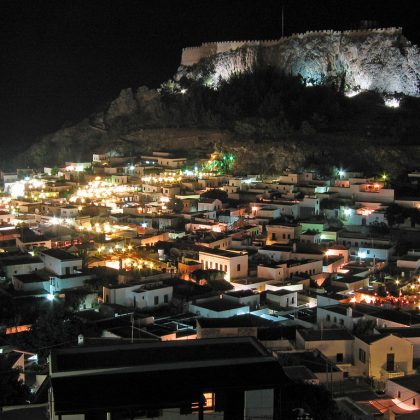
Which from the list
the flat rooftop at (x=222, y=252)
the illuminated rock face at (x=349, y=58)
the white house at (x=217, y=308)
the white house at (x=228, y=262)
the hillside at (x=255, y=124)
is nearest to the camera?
the white house at (x=217, y=308)

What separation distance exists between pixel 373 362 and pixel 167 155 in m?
15.8

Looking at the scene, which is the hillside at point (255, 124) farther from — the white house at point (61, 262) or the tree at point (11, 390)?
the tree at point (11, 390)

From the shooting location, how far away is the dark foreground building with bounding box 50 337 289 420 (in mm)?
3617

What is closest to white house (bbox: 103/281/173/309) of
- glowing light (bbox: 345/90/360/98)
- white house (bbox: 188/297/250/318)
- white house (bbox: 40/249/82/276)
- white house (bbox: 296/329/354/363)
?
white house (bbox: 188/297/250/318)

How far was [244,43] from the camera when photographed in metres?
25.6

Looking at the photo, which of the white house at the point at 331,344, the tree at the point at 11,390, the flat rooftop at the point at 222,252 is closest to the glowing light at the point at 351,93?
the flat rooftop at the point at 222,252

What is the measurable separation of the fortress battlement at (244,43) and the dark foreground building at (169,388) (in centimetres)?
2100

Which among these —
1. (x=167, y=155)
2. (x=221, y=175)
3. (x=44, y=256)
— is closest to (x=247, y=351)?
(x=44, y=256)

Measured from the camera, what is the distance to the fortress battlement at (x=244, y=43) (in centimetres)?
2338

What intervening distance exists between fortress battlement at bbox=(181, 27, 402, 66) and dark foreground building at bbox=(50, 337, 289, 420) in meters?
21.0

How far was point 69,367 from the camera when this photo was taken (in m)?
3.95

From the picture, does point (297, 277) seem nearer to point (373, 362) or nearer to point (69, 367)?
point (373, 362)

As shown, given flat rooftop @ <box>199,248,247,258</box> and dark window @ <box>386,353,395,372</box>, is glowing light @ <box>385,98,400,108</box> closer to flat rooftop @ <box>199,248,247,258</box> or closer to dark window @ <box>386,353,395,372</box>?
flat rooftop @ <box>199,248,247,258</box>

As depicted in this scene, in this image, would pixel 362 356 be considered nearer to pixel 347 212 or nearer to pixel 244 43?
pixel 347 212
